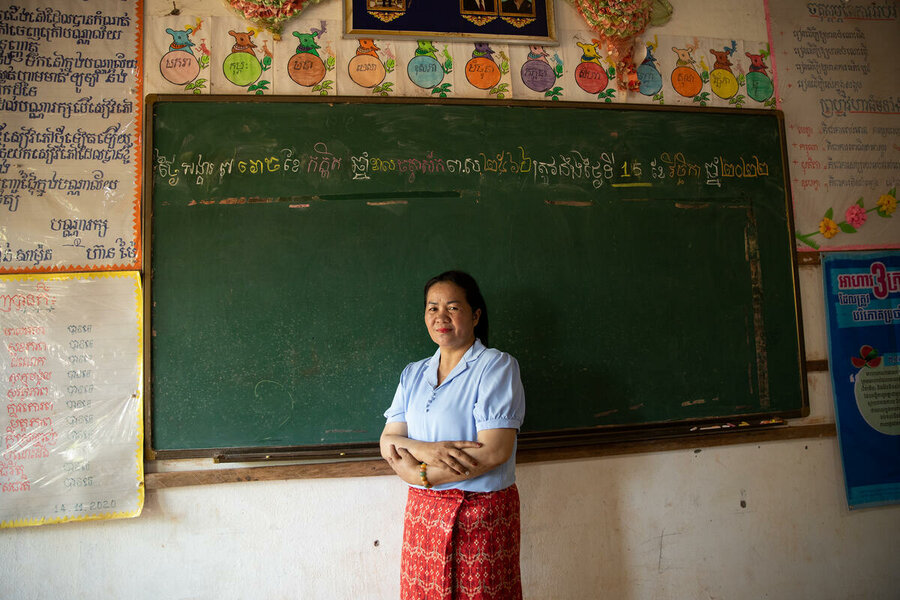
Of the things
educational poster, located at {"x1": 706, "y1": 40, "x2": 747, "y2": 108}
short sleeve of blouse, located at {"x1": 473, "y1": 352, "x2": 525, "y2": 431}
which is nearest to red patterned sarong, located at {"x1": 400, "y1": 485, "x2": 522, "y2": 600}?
short sleeve of blouse, located at {"x1": 473, "y1": 352, "x2": 525, "y2": 431}

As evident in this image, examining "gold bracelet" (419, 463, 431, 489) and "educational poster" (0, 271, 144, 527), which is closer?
"gold bracelet" (419, 463, 431, 489)

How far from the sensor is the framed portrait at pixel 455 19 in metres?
2.30

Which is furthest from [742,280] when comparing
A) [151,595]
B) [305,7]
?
[151,595]

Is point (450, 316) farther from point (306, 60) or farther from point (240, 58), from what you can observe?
point (240, 58)

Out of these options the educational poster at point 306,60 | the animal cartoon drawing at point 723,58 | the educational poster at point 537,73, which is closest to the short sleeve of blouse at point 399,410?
the educational poster at point 306,60

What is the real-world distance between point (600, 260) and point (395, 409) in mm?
1234

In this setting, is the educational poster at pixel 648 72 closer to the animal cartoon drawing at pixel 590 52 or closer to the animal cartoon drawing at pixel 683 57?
the animal cartoon drawing at pixel 683 57

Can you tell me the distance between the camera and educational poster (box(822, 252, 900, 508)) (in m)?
2.47

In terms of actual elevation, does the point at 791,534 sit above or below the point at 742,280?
below

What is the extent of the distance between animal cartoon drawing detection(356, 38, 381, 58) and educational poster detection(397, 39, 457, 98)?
0.12 meters

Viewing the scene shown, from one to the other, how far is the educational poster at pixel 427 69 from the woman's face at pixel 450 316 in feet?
3.52

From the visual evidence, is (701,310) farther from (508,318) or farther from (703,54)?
(703,54)

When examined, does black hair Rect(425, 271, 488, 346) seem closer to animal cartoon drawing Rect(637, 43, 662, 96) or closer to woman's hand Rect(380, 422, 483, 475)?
woman's hand Rect(380, 422, 483, 475)

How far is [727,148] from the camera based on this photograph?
2.48m
